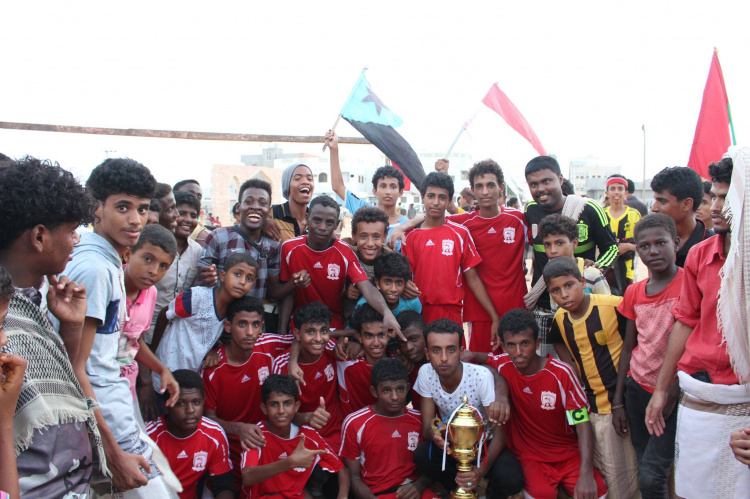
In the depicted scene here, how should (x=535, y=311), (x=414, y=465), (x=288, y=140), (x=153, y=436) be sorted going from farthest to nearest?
(x=288, y=140) → (x=535, y=311) → (x=414, y=465) → (x=153, y=436)

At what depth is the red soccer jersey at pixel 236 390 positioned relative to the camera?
152 inches

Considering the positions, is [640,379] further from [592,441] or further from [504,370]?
[504,370]

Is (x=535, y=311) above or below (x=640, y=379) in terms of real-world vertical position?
above

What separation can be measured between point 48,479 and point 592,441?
10.5 feet

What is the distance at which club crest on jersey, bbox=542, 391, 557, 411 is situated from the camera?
145 inches

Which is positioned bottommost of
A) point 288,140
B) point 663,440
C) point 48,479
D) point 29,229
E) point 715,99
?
point 663,440

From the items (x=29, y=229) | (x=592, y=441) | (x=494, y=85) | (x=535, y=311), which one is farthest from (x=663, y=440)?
(x=494, y=85)

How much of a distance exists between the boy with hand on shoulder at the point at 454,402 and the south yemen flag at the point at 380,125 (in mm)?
2337

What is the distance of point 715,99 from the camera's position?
6426 millimetres

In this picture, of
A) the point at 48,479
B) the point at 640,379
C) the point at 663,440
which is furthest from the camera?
the point at 640,379

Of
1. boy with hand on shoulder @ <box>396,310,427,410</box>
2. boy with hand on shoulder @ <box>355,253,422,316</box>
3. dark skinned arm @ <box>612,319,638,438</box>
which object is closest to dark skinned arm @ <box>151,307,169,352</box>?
boy with hand on shoulder @ <box>355,253,422,316</box>

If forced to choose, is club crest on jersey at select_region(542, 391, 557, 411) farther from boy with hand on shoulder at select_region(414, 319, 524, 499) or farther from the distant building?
the distant building

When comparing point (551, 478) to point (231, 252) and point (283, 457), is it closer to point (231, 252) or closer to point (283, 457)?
point (283, 457)

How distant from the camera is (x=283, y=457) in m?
3.53
